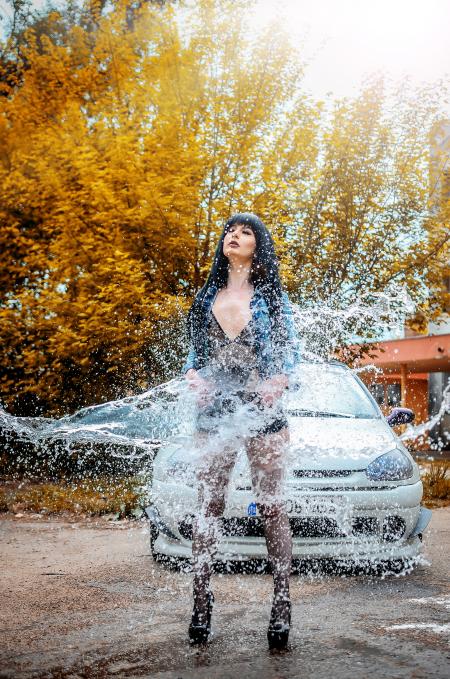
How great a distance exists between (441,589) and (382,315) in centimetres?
667

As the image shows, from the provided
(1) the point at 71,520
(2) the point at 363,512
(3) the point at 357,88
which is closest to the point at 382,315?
(3) the point at 357,88

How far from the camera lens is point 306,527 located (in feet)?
14.9

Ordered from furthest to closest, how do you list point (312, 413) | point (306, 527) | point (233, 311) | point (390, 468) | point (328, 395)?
point (328, 395)
point (312, 413)
point (390, 468)
point (306, 527)
point (233, 311)

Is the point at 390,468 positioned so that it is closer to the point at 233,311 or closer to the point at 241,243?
the point at 233,311

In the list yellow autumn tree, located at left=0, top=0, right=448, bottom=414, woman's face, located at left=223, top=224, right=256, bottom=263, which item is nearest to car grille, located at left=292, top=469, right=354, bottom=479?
woman's face, located at left=223, top=224, right=256, bottom=263

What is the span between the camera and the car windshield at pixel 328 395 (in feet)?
18.4

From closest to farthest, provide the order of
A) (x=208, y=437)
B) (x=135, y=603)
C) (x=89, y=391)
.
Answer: (x=208, y=437), (x=135, y=603), (x=89, y=391)

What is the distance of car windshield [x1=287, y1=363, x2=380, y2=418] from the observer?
562cm

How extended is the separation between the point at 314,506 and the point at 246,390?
4.78 ft

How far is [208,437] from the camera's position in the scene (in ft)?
11.3

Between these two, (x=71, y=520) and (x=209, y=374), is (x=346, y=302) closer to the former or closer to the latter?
(x=71, y=520)

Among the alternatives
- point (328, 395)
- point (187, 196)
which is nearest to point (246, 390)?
point (328, 395)

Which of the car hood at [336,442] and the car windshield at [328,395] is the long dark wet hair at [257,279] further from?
the car windshield at [328,395]

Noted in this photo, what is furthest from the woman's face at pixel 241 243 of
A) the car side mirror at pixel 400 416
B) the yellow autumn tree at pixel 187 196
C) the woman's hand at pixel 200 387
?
the yellow autumn tree at pixel 187 196
